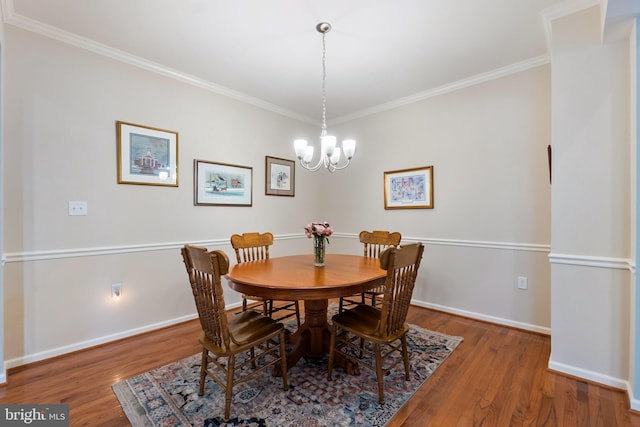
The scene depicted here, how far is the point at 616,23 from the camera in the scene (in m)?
1.75

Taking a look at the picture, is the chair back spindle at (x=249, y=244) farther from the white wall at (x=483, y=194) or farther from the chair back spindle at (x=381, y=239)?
the white wall at (x=483, y=194)

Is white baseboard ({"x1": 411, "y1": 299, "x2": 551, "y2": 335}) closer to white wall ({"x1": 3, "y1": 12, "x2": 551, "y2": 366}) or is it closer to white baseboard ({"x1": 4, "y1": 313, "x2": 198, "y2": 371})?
white wall ({"x1": 3, "y1": 12, "x2": 551, "y2": 366})

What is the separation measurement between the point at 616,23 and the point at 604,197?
1.08m

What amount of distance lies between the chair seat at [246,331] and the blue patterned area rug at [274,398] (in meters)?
0.37

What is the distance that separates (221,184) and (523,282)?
3353mm

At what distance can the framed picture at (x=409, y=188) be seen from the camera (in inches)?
134

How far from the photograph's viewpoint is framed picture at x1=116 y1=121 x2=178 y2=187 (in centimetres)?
260

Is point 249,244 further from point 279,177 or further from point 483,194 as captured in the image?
point 483,194

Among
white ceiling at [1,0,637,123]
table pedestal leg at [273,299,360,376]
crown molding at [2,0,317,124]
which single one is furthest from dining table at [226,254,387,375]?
crown molding at [2,0,317,124]

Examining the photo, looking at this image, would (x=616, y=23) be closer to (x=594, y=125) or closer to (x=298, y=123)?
(x=594, y=125)

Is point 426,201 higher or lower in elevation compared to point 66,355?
higher

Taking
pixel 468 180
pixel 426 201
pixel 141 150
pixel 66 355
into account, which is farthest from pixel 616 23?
pixel 66 355

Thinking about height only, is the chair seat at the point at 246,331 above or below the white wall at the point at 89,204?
below

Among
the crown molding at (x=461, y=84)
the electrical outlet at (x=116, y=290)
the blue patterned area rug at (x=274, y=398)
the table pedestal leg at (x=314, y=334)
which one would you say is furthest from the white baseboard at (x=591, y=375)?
the electrical outlet at (x=116, y=290)
